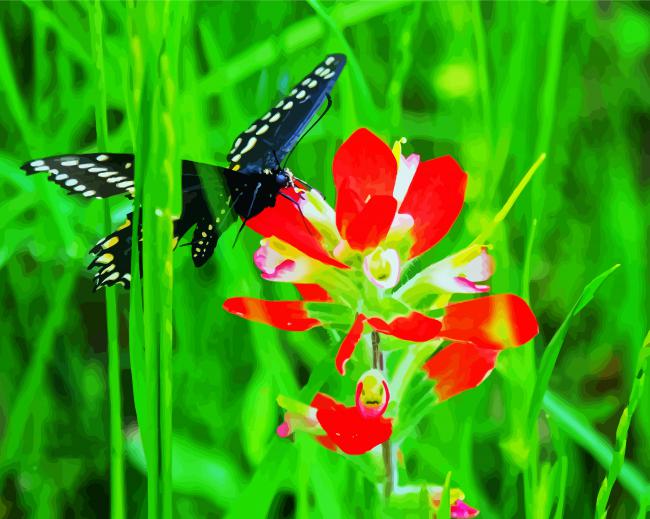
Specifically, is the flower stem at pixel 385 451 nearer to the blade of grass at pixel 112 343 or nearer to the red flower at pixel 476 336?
the red flower at pixel 476 336

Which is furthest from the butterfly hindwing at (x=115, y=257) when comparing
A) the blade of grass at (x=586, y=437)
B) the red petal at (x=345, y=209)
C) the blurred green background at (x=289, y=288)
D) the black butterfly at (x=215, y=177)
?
the blade of grass at (x=586, y=437)

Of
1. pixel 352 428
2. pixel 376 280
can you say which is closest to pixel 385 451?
pixel 352 428

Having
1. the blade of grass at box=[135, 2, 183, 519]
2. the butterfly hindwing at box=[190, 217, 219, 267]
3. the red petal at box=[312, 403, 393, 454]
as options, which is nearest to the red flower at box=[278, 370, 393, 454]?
the red petal at box=[312, 403, 393, 454]

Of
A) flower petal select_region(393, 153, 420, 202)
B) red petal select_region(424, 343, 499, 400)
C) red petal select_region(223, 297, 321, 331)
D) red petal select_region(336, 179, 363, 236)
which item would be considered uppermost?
flower petal select_region(393, 153, 420, 202)

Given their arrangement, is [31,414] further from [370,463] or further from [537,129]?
[537,129]

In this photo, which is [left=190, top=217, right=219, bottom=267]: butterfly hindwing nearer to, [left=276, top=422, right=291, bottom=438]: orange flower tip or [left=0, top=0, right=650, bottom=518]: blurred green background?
[left=0, top=0, right=650, bottom=518]: blurred green background

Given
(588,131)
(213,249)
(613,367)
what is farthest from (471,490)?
(588,131)
